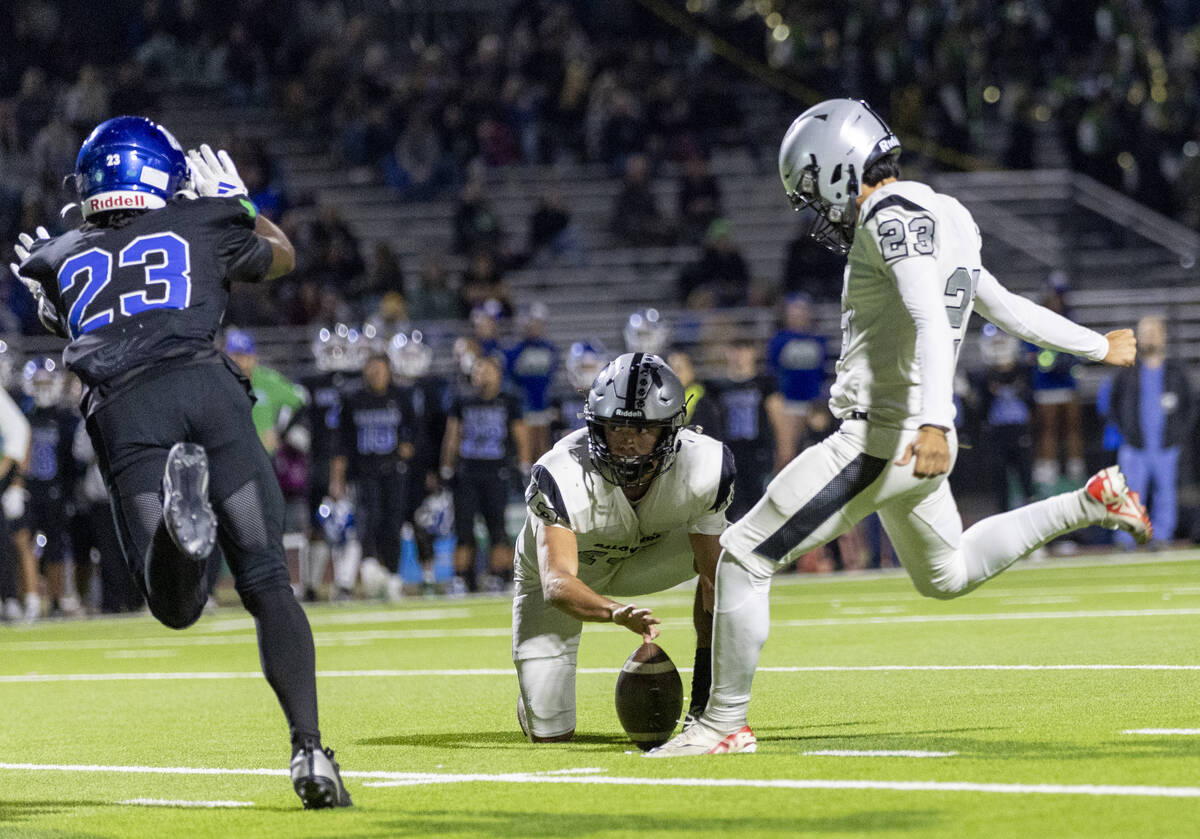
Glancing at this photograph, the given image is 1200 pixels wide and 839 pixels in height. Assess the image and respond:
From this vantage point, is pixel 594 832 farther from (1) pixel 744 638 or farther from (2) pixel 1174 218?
(2) pixel 1174 218

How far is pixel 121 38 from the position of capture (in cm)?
2586

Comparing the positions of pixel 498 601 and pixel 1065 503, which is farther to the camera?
pixel 498 601

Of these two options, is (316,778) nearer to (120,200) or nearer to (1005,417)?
(120,200)

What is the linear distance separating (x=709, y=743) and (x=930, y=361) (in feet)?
4.24

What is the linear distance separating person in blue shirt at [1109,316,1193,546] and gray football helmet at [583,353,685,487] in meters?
11.1

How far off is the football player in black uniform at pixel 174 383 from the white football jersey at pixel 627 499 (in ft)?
4.13

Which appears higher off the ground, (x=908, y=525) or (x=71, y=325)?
(x=71, y=325)

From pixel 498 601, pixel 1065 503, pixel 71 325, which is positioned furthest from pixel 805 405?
pixel 71 325

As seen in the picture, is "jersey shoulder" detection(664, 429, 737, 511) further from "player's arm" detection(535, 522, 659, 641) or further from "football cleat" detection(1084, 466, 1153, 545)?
"football cleat" detection(1084, 466, 1153, 545)

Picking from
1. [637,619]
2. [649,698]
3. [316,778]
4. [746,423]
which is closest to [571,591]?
[649,698]

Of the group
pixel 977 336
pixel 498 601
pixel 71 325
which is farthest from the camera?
pixel 977 336

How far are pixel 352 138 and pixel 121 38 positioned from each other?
13.8 feet

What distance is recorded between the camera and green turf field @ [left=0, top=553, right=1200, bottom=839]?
14.7 feet

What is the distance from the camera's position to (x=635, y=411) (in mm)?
5984
